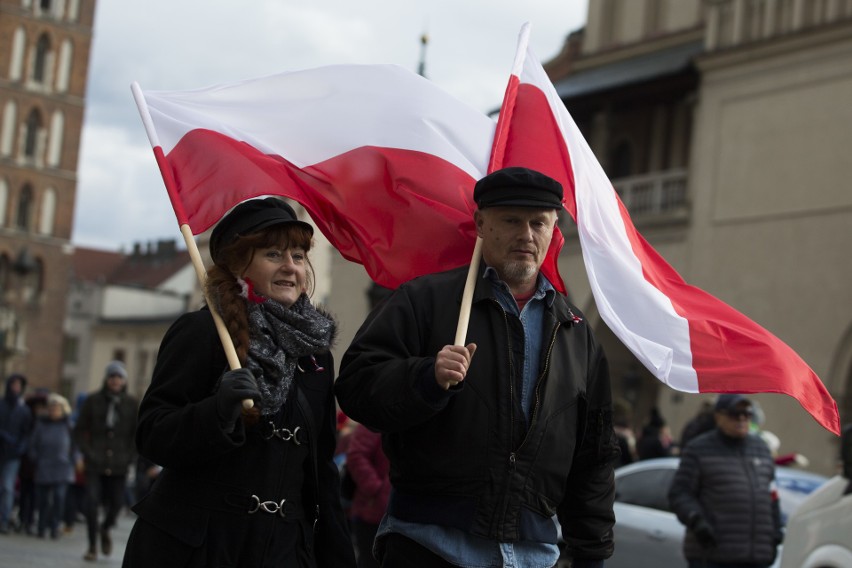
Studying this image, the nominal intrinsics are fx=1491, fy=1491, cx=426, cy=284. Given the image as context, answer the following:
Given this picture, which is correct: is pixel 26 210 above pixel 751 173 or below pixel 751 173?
above

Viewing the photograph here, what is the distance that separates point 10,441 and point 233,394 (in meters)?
14.2

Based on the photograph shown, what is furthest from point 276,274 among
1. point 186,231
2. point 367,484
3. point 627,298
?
point 367,484

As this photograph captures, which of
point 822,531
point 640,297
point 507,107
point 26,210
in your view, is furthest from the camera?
point 26,210

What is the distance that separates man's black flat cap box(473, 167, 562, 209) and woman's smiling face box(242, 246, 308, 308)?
0.69m

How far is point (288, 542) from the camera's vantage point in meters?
4.91

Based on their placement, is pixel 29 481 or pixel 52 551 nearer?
pixel 52 551

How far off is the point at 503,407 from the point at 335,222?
1524mm

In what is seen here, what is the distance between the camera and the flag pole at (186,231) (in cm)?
479

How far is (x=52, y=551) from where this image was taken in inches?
619

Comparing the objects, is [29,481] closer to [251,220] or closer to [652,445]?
[652,445]

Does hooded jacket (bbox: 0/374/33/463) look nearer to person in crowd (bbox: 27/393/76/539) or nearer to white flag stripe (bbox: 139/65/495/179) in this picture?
person in crowd (bbox: 27/393/76/539)

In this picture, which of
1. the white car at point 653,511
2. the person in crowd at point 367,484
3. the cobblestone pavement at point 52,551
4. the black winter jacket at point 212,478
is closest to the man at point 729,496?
the white car at point 653,511

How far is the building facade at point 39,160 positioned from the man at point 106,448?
230 feet

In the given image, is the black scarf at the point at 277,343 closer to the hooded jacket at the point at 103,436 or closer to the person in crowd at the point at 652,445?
the hooded jacket at the point at 103,436
